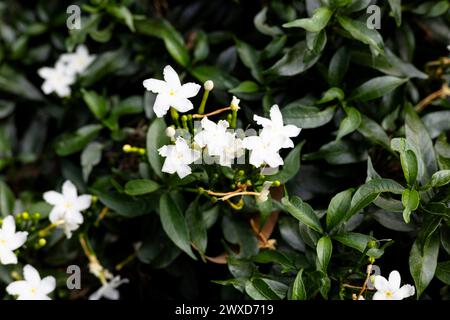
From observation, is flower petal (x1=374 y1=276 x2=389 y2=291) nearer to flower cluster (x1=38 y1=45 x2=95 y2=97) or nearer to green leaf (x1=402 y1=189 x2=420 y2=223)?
green leaf (x1=402 y1=189 x2=420 y2=223)

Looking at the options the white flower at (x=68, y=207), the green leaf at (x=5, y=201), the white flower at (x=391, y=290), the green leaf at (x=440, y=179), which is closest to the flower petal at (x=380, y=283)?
the white flower at (x=391, y=290)

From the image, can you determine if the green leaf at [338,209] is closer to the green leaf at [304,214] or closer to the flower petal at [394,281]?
the green leaf at [304,214]

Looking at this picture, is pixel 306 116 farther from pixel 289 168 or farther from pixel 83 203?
pixel 83 203

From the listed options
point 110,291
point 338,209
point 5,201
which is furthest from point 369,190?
point 5,201

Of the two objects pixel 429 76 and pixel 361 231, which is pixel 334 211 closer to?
pixel 361 231

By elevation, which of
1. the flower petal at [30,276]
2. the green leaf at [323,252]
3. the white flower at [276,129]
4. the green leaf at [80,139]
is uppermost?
the white flower at [276,129]
